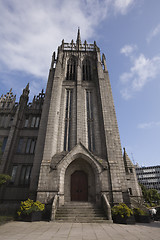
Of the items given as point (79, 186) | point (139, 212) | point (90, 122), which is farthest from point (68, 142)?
point (139, 212)

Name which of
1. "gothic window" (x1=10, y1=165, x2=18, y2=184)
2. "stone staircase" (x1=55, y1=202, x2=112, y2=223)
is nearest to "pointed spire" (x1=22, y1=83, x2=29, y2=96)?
"gothic window" (x1=10, y1=165, x2=18, y2=184)

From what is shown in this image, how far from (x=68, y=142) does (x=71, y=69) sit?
17.5m

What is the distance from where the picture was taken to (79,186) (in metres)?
16.1

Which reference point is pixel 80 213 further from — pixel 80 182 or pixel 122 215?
pixel 80 182

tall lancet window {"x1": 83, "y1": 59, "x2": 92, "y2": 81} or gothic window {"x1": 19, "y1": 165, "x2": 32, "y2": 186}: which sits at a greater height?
tall lancet window {"x1": 83, "y1": 59, "x2": 92, "y2": 81}

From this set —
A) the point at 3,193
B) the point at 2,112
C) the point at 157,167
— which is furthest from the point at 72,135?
the point at 157,167

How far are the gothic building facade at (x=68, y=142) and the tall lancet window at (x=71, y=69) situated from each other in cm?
23

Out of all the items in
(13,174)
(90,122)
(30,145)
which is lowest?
(13,174)

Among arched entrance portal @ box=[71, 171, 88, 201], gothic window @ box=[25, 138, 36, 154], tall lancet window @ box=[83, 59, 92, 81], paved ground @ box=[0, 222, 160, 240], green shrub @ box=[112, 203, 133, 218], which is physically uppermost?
tall lancet window @ box=[83, 59, 92, 81]

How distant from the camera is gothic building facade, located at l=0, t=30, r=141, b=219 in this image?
1446 centimetres

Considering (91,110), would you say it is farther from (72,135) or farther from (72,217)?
(72,217)

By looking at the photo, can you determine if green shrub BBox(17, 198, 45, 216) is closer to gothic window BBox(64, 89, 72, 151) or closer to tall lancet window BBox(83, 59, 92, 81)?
gothic window BBox(64, 89, 72, 151)

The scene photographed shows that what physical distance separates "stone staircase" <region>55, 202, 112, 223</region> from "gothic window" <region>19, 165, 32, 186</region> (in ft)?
30.3

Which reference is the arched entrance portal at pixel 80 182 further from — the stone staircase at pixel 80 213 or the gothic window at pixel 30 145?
the gothic window at pixel 30 145
